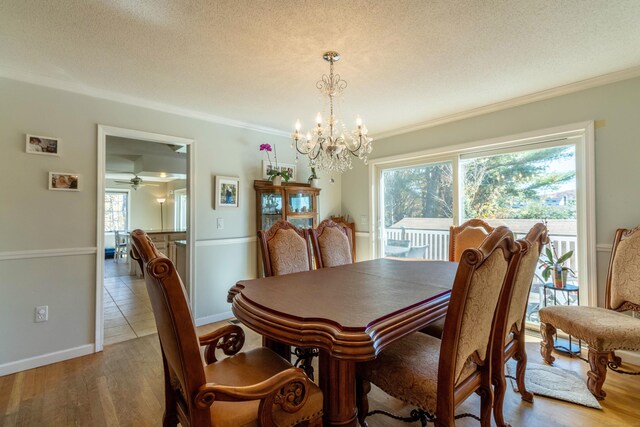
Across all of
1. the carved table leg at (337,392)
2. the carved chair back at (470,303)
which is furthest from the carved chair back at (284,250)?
the carved chair back at (470,303)

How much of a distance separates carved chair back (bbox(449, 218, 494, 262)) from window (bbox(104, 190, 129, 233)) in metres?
9.72

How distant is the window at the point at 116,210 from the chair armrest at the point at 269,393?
33.2 ft

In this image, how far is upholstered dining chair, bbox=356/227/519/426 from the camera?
1047mm

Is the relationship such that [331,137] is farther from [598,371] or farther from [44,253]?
[44,253]

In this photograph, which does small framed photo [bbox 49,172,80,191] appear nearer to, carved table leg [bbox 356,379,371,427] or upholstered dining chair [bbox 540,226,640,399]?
carved table leg [bbox 356,379,371,427]

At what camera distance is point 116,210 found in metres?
9.21

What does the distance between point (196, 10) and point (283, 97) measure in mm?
Answer: 1252

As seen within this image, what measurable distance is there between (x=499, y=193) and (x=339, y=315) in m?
2.80

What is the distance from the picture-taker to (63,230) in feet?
8.14

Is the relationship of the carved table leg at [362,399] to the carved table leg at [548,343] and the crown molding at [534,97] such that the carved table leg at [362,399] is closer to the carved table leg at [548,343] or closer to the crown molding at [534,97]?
the carved table leg at [548,343]

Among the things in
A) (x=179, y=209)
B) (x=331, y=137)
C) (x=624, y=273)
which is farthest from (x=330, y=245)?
(x=179, y=209)

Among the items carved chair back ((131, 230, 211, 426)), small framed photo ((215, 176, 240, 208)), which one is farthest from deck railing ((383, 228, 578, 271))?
carved chair back ((131, 230, 211, 426))

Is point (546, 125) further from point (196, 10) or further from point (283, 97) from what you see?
point (196, 10)

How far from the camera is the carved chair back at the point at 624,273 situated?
214cm
